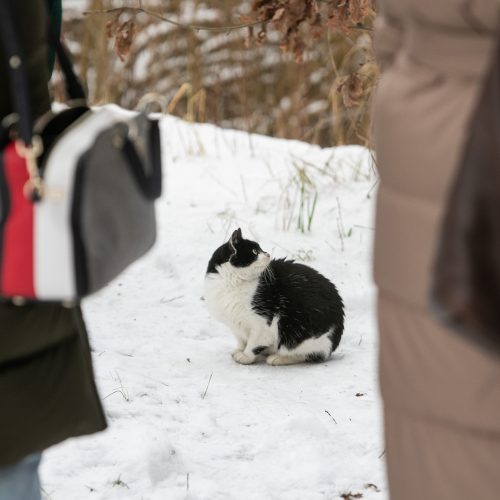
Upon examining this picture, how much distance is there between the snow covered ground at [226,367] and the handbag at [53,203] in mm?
1204

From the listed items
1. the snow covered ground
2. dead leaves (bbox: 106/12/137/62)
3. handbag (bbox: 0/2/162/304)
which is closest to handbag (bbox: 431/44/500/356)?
handbag (bbox: 0/2/162/304)

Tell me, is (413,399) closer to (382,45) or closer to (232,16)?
(382,45)

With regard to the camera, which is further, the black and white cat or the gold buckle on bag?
the black and white cat

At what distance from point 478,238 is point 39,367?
83 centimetres

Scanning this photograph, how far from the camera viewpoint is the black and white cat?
11.6ft

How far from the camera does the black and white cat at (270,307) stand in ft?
11.6

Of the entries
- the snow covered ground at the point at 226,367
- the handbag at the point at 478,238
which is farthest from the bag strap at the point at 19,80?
the snow covered ground at the point at 226,367

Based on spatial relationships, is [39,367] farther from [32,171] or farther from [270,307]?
[270,307]

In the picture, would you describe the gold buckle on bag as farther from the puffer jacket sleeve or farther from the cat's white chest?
the cat's white chest

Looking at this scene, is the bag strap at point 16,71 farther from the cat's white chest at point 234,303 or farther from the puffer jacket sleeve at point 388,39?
the cat's white chest at point 234,303

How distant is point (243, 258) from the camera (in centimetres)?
355

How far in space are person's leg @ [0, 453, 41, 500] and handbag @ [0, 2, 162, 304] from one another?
0.33m

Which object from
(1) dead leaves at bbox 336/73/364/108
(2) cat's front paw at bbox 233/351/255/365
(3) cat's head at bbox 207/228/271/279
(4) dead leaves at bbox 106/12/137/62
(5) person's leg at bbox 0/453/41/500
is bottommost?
(2) cat's front paw at bbox 233/351/255/365

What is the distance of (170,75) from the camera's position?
8.03m
